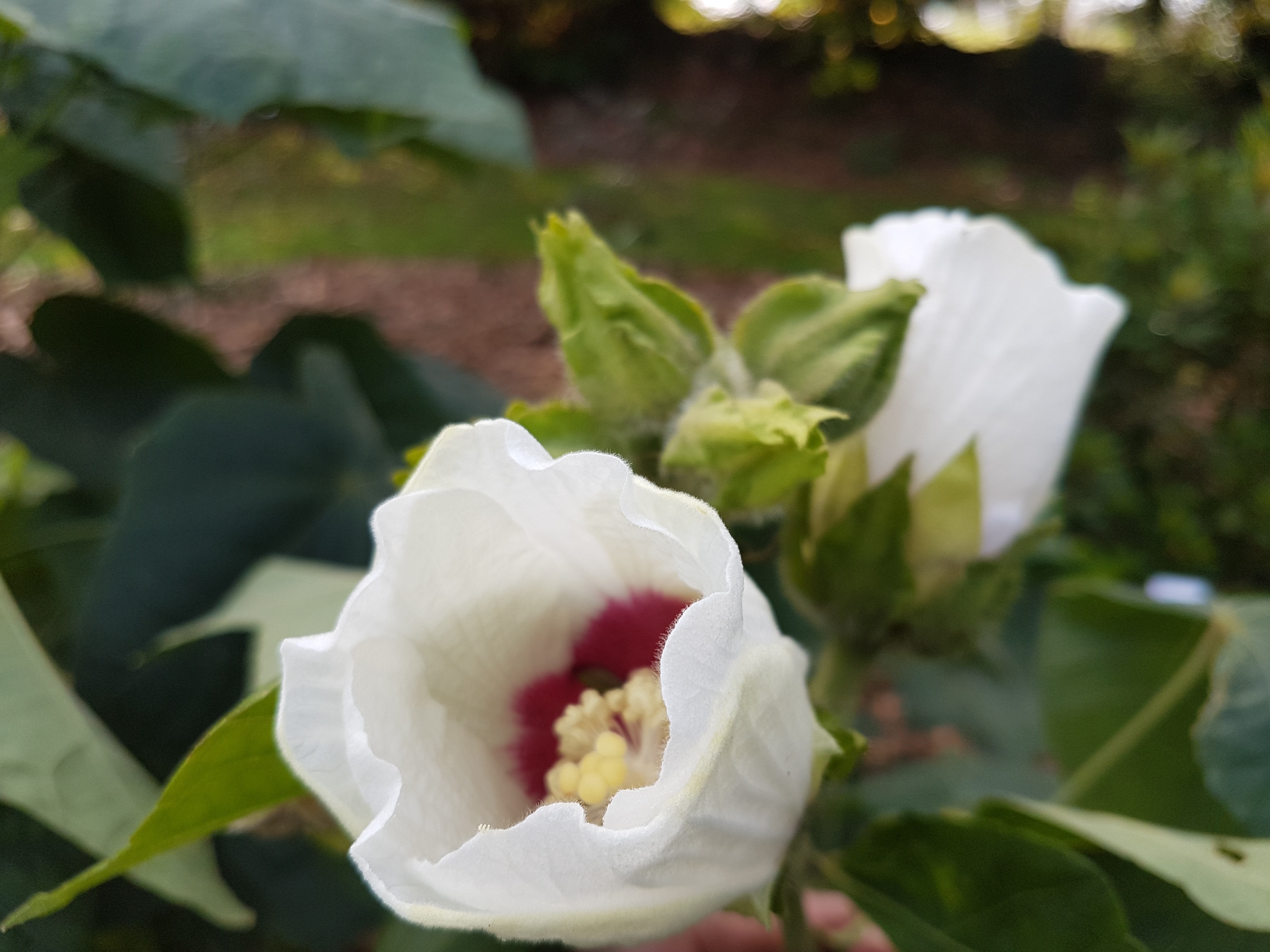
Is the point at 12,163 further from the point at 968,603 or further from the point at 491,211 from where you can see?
the point at 491,211

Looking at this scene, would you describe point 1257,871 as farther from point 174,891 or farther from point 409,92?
point 409,92

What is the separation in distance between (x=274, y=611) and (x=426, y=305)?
2.28m

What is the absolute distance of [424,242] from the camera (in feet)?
9.79

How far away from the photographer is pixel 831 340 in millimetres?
339

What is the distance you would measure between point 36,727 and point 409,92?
31 cm

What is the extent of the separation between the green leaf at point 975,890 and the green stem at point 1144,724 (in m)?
0.19

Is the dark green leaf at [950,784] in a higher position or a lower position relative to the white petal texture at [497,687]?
lower

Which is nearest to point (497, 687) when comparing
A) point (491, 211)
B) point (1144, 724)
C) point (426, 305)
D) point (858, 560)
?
point (858, 560)

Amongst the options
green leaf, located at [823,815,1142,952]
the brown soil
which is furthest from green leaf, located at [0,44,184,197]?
the brown soil

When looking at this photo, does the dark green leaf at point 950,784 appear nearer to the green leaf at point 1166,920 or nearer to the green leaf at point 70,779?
the green leaf at point 1166,920

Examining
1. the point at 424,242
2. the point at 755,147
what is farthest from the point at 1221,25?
Answer: the point at 424,242

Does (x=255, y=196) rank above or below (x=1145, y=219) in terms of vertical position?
below

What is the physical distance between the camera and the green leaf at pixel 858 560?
0.36m

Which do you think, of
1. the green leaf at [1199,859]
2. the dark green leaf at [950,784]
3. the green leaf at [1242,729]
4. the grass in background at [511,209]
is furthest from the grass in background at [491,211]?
the green leaf at [1199,859]
